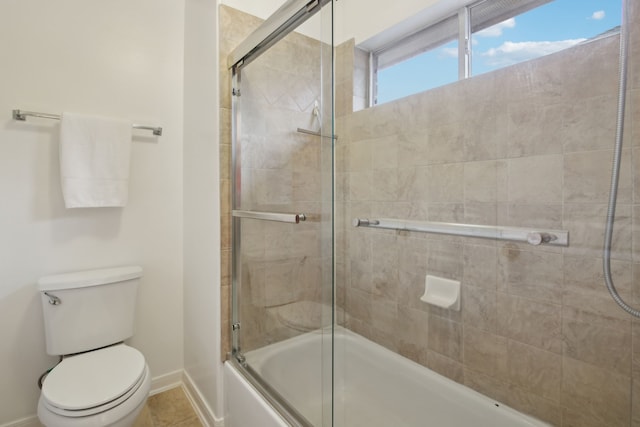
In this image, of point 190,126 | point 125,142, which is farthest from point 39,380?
point 190,126

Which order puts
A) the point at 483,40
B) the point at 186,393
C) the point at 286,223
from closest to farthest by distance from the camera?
1. the point at 286,223
2. the point at 483,40
3. the point at 186,393

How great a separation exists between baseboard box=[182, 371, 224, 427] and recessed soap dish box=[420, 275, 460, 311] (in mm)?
1164

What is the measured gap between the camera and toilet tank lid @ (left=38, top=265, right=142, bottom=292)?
145 centimetres

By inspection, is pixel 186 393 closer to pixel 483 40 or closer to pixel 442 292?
pixel 442 292

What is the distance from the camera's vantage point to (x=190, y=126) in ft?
5.90

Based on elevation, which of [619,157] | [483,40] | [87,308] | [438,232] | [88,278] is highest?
[483,40]

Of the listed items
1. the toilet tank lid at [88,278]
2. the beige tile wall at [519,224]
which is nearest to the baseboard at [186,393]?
the toilet tank lid at [88,278]

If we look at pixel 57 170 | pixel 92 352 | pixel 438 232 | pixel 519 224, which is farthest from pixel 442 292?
pixel 57 170

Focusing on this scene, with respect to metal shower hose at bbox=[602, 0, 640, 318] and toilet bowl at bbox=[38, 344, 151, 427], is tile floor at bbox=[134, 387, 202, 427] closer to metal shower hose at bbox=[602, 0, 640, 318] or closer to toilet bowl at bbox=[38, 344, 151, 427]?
toilet bowl at bbox=[38, 344, 151, 427]

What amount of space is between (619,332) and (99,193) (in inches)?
85.7

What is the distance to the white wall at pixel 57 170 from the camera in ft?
4.86

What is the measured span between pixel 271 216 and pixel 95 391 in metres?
0.93

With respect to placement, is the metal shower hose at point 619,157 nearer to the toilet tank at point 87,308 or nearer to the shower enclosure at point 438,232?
the shower enclosure at point 438,232

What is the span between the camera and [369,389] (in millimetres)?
1518
